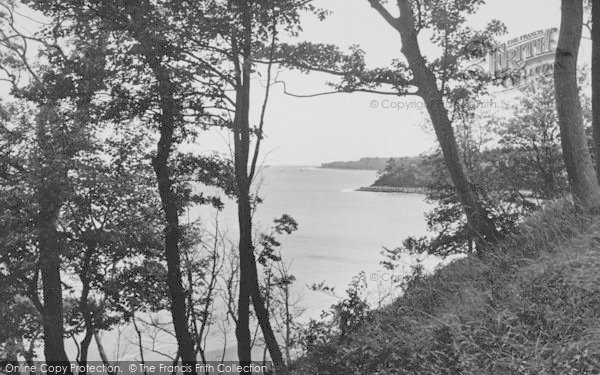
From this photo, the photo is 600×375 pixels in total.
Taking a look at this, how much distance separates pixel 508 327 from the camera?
13.2 feet

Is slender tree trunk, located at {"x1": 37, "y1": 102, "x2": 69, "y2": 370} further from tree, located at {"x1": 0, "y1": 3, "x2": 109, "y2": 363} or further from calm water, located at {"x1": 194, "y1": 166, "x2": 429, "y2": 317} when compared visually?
calm water, located at {"x1": 194, "y1": 166, "x2": 429, "y2": 317}

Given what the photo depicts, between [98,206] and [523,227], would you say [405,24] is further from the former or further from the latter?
[98,206]

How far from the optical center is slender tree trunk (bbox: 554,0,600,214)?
5.93 meters

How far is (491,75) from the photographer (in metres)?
10.2

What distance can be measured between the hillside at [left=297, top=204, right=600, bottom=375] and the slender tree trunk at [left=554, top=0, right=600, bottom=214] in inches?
14.2

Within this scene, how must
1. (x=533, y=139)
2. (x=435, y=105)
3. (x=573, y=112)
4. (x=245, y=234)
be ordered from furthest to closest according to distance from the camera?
(x=533, y=139), (x=245, y=234), (x=435, y=105), (x=573, y=112)

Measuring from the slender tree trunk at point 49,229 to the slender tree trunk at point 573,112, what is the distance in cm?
1055

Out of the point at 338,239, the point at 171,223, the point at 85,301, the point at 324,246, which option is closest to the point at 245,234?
the point at 171,223

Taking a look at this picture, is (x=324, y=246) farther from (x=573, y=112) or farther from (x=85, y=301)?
(x=573, y=112)

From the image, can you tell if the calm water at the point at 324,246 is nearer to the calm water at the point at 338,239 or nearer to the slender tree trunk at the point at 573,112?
the calm water at the point at 338,239

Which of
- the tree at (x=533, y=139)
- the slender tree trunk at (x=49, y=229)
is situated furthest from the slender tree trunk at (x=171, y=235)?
the tree at (x=533, y=139)

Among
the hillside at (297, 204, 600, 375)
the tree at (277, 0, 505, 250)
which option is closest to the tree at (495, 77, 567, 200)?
the tree at (277, 0, 505, 250)

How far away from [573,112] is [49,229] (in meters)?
11.3

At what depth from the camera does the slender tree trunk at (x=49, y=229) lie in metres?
11.1
